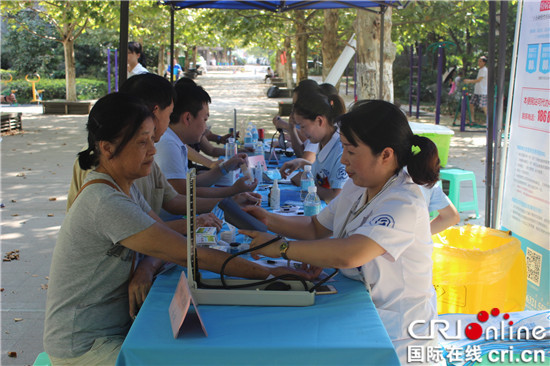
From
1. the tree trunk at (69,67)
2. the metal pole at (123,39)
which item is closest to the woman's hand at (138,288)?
the metal pole at (123,39)

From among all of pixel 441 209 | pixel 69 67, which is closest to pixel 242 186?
pixel 441 209

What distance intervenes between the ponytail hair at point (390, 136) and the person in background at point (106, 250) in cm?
63

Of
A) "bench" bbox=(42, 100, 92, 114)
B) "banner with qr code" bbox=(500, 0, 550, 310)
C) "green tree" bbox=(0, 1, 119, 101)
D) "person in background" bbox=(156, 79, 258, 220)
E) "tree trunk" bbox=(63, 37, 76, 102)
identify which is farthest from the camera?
"bench" bbox=(42, 100, 92, 114)

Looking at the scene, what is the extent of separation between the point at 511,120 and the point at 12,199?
6.02 meters

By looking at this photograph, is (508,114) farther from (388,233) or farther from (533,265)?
(388,233)

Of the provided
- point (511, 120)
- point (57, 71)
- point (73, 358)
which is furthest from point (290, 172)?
point (57, 71)

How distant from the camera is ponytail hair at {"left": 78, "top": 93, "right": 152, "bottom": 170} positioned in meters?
2.14

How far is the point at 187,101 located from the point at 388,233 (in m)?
2.32

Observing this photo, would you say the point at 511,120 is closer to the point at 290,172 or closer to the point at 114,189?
the point at 290,172

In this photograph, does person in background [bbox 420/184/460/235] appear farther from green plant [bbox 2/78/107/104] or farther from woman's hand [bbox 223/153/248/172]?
green plant [bbox 2/78/107/104]

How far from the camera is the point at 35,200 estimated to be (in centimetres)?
708

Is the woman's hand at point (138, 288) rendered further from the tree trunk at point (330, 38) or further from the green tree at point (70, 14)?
the green tree at point (70, 14)

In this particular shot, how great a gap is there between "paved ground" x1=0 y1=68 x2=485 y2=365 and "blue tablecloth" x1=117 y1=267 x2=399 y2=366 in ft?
6.53

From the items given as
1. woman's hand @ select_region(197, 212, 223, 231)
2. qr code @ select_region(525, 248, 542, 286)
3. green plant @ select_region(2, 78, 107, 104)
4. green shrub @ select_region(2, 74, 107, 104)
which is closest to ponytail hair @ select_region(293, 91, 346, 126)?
woman's hand @ select_region(197, 212, 223, 231)
